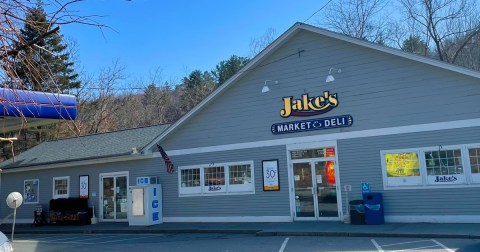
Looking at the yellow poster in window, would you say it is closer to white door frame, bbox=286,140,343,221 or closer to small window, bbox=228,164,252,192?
white door frame, bbox=286,140,343,221

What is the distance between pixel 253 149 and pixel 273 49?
3.87 meters

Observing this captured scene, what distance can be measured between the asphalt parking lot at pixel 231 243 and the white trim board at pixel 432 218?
8.14 ft

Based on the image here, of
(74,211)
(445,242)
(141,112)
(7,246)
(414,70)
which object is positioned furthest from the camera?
(141,112)

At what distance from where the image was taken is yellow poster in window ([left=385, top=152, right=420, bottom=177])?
13.7 meters

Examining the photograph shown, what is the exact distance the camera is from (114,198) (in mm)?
19703

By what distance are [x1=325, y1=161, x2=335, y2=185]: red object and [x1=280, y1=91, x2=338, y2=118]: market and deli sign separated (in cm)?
185

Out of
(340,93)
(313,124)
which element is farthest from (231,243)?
(340,93)

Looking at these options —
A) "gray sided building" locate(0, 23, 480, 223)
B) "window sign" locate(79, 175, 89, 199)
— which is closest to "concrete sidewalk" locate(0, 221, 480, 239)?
"gray sided building" locate(0, 23, 480, 223)

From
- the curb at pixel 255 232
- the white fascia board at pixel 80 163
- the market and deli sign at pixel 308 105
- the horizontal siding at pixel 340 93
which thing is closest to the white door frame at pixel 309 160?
the horizontal siding at pixel 340 93

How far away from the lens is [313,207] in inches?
602

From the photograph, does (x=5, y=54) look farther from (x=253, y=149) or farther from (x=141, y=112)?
(x=141, y=112)

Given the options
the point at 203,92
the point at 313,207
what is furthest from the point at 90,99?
the point at 313,207

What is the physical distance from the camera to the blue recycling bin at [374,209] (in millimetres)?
13562

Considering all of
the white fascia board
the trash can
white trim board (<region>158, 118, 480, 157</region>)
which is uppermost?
white trim board (<region>158, 118, 480, 157</region>)
